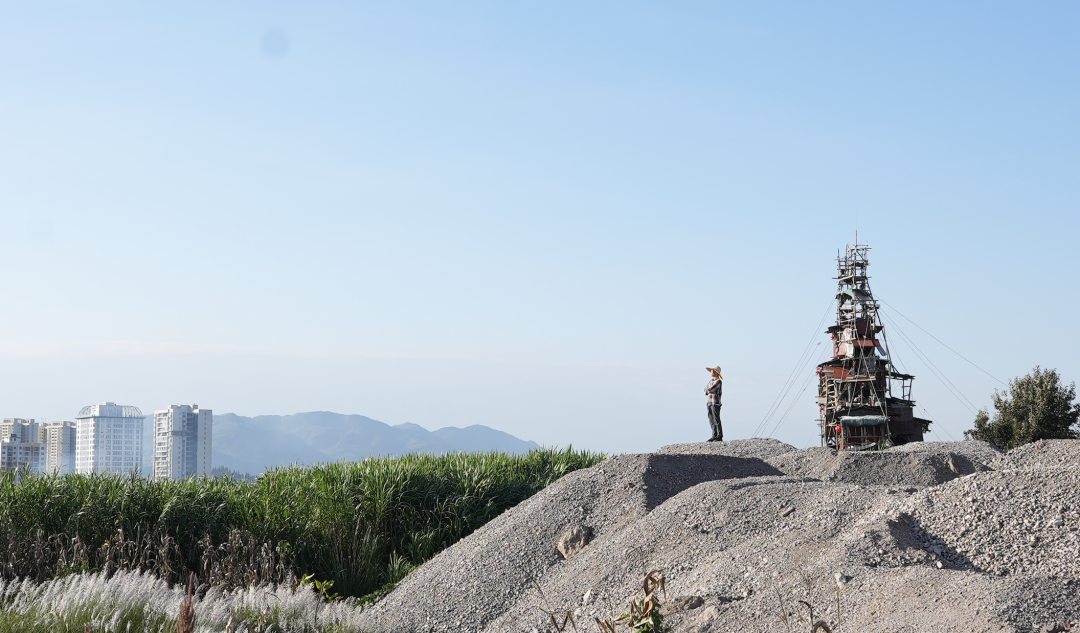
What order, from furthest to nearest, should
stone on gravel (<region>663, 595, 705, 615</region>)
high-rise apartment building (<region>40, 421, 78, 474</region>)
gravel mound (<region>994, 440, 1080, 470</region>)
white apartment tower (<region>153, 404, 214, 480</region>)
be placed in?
high-rise apartment building (<region>40, 421, 78, 474</region>), white apartment tower (<region>153, 404, 214, 480</region>), gravel mound (<region>994, 440, 1080, 470</region>), stone on gravel (<region>663, 595, 705, 615</region>)

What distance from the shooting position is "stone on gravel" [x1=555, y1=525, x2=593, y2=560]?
304 inches

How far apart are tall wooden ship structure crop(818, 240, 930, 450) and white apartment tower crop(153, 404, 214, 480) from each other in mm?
103222

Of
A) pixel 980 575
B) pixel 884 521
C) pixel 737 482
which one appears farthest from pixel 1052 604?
pixel 737 482

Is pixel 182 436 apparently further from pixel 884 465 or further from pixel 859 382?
pixel 884 465

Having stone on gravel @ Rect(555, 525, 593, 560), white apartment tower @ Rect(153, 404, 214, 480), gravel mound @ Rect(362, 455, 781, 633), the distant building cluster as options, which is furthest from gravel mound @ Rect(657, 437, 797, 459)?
white apartment tower @ Rect(153, 404, 214, 480)

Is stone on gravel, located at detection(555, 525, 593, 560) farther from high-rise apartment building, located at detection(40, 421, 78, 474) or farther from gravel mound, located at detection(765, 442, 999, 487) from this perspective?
high-rise apartment building, located at detection(40, 421, 78, 474)

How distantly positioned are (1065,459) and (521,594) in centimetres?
725

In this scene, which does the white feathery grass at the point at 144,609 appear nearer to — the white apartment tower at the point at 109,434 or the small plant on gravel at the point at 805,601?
the small plant on gravel at the point at 805,601

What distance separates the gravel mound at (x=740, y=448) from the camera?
1341cm

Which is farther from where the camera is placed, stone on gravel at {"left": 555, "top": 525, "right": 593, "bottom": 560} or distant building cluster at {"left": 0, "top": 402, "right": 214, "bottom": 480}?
distant building cluster at {"left": 0, "top": 402, "right": 214, "bottom": 480}

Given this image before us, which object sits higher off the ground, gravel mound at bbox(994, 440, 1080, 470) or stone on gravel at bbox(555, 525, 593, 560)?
gravel mound at bbox(994, 440, 1080, 470)

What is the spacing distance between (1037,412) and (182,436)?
11228 cm

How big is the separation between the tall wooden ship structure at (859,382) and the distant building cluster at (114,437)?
4014cm

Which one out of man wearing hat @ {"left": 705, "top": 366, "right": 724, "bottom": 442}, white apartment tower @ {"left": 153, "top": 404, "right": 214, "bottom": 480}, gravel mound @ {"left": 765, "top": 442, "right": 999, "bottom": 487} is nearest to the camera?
gravel mound @ {"left": 765, "top": 442, "right": 999, "bottom": 487}
